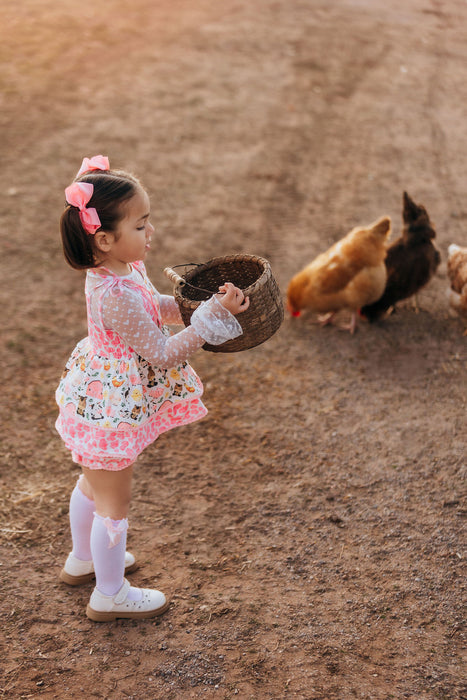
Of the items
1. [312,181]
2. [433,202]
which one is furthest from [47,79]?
[433,202]

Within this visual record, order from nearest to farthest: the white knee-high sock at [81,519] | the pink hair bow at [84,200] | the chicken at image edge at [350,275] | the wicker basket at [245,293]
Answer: the pink hair bow at [84,200], the wicker basket at [245,293], the white knee-high sock at [81,519], the chicken at image edge at [350,275]

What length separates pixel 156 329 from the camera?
7.70ft

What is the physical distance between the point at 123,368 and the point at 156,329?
21cm

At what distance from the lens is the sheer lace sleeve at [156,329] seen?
230 centimetres

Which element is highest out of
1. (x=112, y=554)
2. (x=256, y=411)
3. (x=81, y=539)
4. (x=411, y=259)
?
(x=411, y=259)

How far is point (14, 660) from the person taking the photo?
2689mm

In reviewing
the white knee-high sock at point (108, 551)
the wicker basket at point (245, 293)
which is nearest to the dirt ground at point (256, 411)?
the white knee-high sock at point (108, 551)

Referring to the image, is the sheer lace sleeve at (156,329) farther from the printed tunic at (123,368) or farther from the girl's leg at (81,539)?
the girl's leg at (81,539)

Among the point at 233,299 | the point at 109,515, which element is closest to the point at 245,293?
the point at 233,299

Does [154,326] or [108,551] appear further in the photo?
[108,551]

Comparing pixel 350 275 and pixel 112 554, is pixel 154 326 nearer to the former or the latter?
pixel 112 554

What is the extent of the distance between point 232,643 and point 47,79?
8.01 metres

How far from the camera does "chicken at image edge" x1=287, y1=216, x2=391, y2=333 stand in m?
4.87

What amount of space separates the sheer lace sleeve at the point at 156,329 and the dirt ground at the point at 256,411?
49.4 inches
